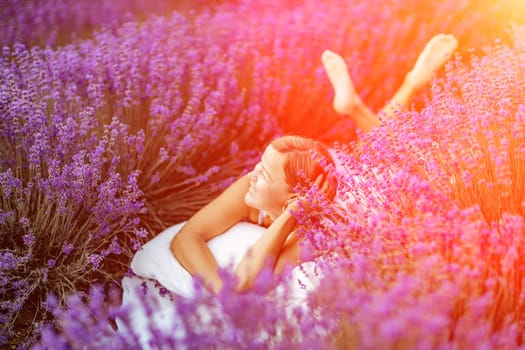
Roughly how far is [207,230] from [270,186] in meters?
0.22

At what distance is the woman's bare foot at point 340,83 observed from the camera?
2.26m

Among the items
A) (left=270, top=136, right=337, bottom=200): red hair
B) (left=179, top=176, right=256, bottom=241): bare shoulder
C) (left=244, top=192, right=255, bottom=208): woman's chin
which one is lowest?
(left=179, top=176, right=256, bottom=241): bare shoulder

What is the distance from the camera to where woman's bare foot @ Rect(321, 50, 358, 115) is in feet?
7.42

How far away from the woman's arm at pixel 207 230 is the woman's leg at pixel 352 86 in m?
0.61

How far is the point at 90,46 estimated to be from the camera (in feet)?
7.12

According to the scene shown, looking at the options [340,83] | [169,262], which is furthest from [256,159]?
[169,262]

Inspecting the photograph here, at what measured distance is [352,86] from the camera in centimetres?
230

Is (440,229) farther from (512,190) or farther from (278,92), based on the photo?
(278,92)

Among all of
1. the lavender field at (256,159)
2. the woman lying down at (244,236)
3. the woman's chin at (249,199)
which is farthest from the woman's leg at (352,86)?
the woman's chin at (249,199)


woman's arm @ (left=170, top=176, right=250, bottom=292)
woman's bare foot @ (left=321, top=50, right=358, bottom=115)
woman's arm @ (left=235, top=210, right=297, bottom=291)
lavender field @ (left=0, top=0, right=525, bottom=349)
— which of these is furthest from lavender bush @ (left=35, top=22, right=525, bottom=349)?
woman's bare foot @ (left=321, top=50, right=358, bottom=115)

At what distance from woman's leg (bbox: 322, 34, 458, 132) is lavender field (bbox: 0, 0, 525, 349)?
0.15 m

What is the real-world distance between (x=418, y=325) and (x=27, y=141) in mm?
1146

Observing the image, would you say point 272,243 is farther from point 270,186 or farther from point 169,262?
point 169,262

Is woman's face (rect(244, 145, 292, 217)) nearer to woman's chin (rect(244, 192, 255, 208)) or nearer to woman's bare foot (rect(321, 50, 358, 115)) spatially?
woman's chin (rect(244, 192, 255, 208))
